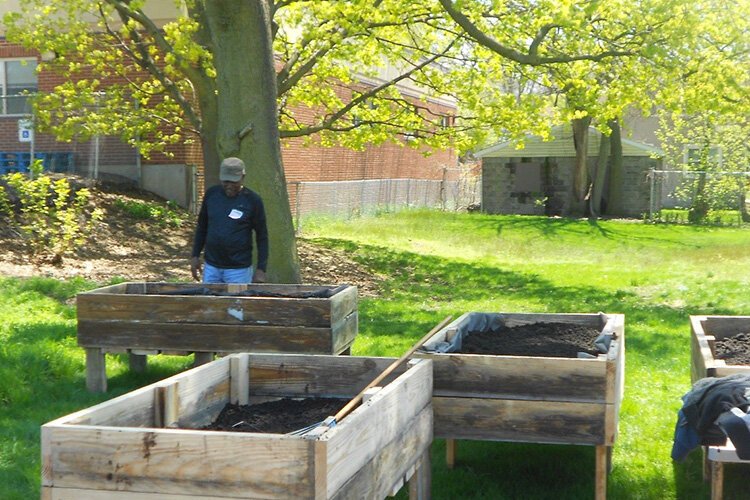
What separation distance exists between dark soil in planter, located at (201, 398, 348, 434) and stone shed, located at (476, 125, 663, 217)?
115 ft

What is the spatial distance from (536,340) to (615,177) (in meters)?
34.6

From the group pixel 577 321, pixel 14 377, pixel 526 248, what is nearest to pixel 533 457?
pixel 577 321

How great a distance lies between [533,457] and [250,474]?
3606mm

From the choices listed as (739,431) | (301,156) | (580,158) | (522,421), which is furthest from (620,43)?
(580,158)

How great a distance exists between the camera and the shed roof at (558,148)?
4106 centimetres

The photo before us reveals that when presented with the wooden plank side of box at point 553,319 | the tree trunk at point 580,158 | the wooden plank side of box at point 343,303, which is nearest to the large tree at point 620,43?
the wooden plank side of box at point 343,303

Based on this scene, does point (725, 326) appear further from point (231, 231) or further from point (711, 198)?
point (711, 198)

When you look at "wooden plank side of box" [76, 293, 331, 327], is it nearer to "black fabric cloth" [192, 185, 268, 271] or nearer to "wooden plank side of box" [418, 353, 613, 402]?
"black fabric cloth" [192, 185, 268, 271]

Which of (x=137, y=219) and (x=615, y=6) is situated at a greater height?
(x=615, y=6)

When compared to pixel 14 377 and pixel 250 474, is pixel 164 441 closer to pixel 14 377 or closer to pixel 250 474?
pixel 250 474

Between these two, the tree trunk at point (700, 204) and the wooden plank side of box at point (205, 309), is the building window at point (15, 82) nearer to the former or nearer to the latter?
the wooden plank side of box at point (205, 309)

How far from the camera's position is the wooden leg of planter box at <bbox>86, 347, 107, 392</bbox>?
28.2 feet

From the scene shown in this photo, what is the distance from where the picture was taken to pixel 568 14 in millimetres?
15203

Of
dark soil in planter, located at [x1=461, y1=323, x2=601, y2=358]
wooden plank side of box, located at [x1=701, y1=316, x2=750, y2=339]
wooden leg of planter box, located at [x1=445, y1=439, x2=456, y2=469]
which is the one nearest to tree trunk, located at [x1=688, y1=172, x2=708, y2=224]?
wooden plank side of box, located at [x1=701, y1=316, x2=750, y2=339]
